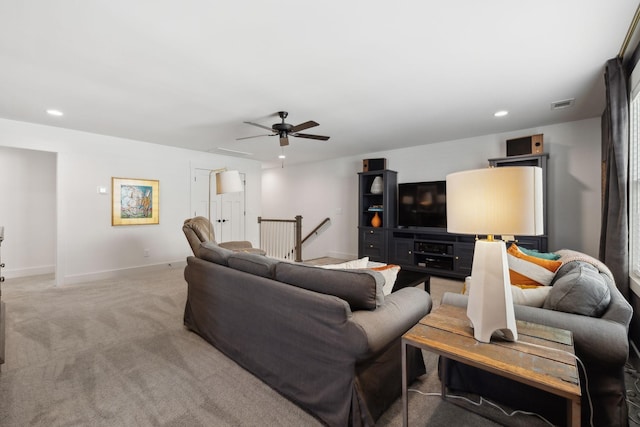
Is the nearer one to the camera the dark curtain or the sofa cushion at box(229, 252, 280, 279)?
the sofa cushion at box(229, 252, 280, 279)

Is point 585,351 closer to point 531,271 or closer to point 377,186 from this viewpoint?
point 531,271

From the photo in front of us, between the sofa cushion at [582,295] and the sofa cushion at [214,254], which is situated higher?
the sofa cushion at [214,254]

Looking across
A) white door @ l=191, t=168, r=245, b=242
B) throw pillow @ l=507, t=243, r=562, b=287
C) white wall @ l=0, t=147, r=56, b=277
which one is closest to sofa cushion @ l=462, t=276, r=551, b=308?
throw pillow @ l=507, t=243, r=562, b=287

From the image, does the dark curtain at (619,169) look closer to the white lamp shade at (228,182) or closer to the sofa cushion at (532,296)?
the sofa cushion at (532,296)

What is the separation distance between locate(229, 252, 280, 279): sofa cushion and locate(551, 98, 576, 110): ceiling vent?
3669 millimetres

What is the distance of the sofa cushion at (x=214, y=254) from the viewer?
2306mm

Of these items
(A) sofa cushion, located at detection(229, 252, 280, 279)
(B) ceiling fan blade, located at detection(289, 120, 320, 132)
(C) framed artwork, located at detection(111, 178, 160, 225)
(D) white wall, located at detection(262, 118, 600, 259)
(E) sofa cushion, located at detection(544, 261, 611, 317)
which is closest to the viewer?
(E) sofa cushion, located at detection(544, 261, 611, 317)

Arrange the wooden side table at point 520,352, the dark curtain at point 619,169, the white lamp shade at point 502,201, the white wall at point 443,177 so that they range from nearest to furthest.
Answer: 1. the wooden side table at point 520,352
2. the white lamp shade at point 502,201
3. the dark curtain at point 619,169
4. the white wall at point 443,177

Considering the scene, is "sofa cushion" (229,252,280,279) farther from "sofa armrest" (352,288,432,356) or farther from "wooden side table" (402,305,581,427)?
"wooden side table" (402,305,581,427)

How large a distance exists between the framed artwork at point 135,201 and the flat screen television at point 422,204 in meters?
4.55

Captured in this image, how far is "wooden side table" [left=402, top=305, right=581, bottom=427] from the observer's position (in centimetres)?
96

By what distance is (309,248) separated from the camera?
7.18 meters

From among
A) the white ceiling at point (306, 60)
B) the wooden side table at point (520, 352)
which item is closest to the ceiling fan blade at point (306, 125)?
the white ceiling at point (306, 60)

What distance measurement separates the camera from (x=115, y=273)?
476cm
